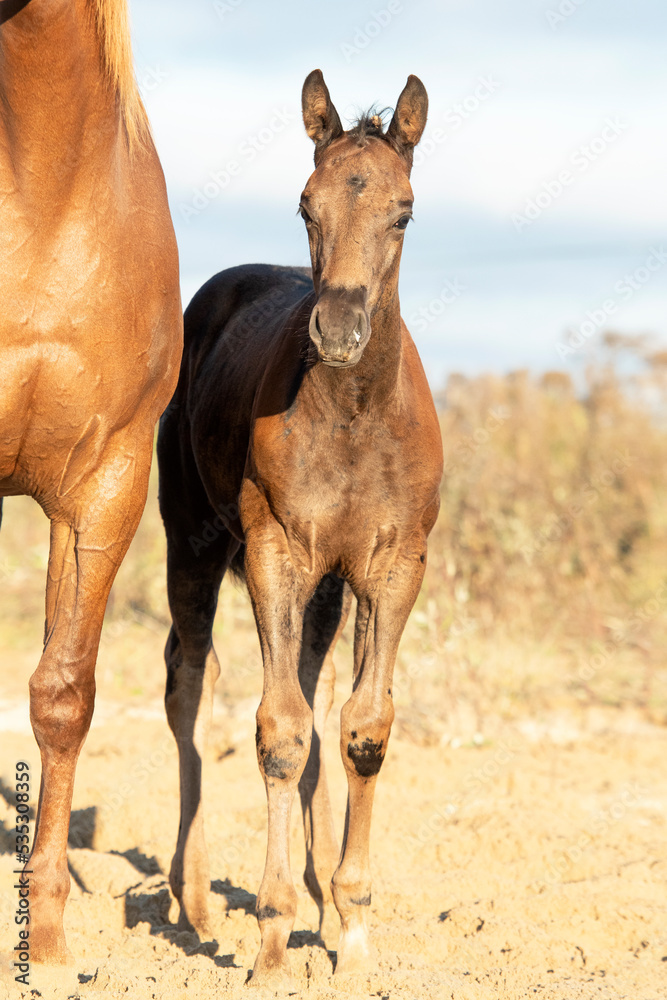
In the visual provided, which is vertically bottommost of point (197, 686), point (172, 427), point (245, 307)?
point (197, 686)

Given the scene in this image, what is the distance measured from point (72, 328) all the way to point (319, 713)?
6.81 ft

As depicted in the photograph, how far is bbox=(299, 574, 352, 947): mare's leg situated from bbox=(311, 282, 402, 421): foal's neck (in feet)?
3.33

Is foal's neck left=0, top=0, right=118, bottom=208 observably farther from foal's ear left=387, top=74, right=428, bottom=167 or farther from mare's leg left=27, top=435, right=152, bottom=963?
foal's ear left=387, top=74, right=428, bottom=167

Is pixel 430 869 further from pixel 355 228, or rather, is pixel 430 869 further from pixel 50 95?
pixel 50 95

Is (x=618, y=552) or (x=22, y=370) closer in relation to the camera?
(x=22, y=370)

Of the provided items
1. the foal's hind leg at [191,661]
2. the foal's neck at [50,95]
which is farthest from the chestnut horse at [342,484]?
the foal's neck at [50,95]

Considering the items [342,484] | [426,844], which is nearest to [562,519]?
[426,844]

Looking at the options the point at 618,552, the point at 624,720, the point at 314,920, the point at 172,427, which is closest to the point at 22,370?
the point at 172,427

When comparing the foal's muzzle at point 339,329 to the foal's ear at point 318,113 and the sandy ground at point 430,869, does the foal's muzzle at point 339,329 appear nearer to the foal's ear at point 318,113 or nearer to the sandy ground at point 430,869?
the foal's ear at point 318,113

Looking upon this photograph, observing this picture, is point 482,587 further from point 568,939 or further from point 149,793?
point 568,939

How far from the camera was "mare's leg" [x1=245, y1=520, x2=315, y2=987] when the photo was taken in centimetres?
343

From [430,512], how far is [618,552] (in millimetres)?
6214

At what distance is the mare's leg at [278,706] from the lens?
3.43 meters

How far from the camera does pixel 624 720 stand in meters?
7.07
